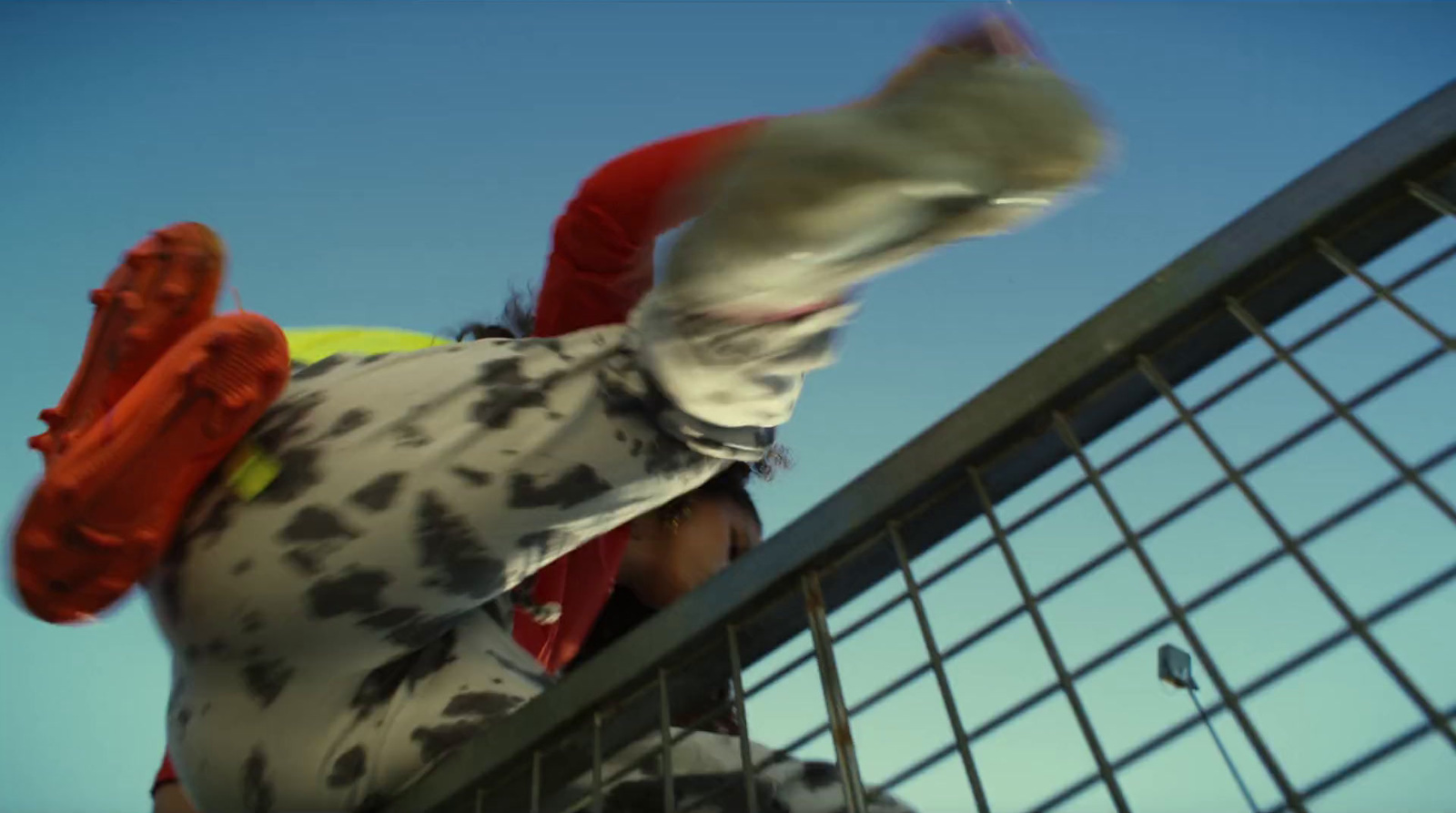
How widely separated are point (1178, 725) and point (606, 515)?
0.96ft

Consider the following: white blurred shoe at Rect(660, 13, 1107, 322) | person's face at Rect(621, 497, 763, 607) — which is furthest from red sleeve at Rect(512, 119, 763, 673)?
person's face at Rect(621, 497, 763, 607)

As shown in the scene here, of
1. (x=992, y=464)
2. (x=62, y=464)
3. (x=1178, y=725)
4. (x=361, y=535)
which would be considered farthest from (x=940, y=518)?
(x=62, y=464)

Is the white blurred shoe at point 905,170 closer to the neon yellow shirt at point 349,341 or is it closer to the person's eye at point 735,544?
the neon yellow shirt at point 349,341

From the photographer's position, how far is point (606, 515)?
1.69 feet

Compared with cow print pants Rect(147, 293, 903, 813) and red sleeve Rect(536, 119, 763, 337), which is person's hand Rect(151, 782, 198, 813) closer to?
cow print pants Rect(147, 293, 903, 813)

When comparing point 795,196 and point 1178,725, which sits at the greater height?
point 795,196

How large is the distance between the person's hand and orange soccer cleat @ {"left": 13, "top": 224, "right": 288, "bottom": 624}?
1.41 ft

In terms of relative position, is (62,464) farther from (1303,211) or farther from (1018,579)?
(1303,211)

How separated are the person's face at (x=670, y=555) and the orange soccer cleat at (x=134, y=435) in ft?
1.84

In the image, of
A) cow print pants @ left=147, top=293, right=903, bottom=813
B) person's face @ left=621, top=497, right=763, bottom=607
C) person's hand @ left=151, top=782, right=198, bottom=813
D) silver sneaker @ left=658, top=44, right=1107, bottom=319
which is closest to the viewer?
silver sneaker @ left=658, top=44, right=1107, bottom=319

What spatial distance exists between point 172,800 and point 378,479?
22.3 inches

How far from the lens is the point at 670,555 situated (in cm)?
101

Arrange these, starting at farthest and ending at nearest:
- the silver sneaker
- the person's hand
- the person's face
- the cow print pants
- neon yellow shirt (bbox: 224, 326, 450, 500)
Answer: the person's face < the person's hand < neon yellow shirt (bbox: 224, 326, 450, 500) < the cow print pants < the silver sneaker

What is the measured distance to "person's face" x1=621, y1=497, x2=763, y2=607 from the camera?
39.6 inches
